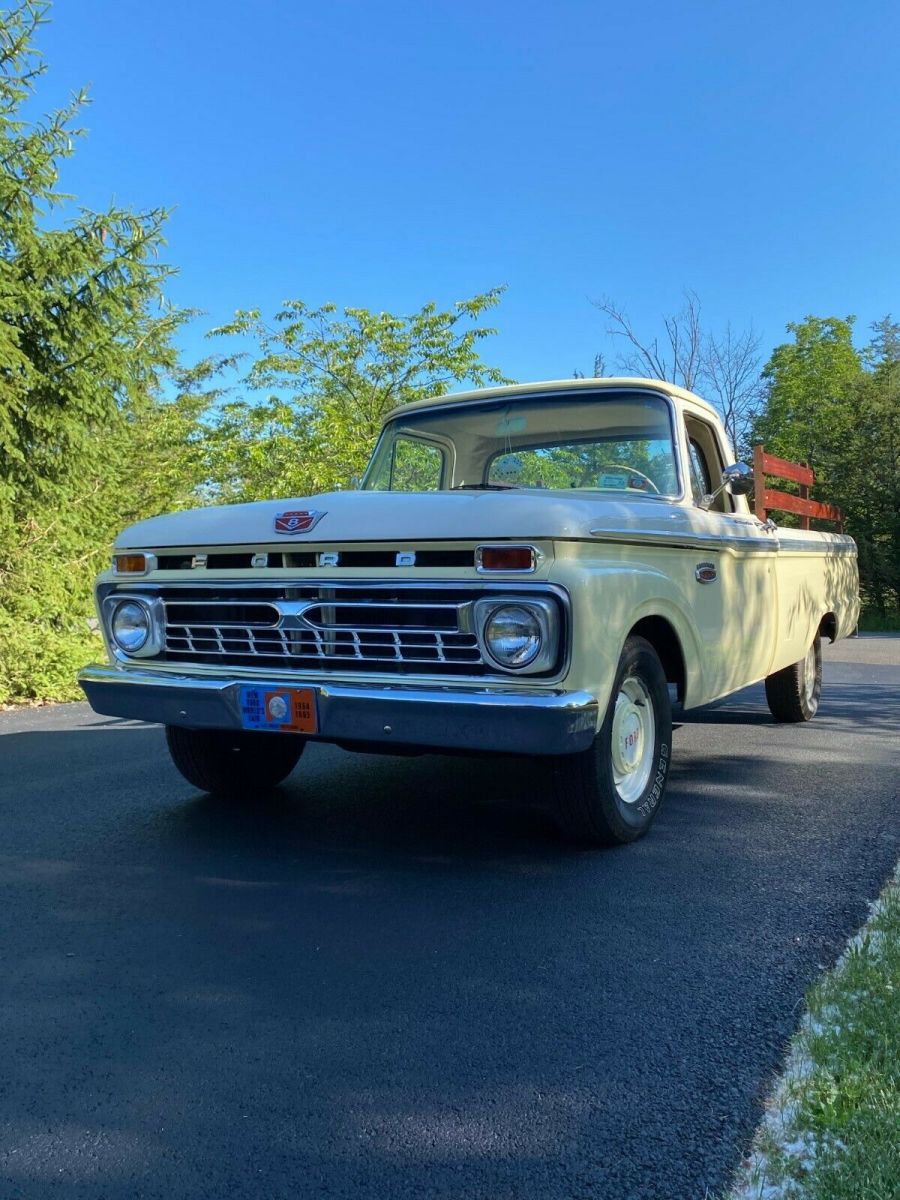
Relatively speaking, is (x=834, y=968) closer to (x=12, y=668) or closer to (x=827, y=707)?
(x=827, y=707)

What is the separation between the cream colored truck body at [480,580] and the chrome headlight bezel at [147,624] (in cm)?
2

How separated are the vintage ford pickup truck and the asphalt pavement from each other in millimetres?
475

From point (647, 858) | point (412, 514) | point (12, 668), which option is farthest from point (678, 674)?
point (12, 668)

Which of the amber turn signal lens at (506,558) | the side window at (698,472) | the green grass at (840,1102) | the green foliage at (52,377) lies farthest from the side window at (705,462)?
the green foliage at (52,377)

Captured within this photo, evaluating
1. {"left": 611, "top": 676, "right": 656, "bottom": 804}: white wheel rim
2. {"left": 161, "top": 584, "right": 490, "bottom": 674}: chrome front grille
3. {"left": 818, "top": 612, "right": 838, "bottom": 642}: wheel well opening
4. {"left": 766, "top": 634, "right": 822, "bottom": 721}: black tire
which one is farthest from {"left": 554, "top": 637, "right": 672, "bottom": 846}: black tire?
{"left": 818, "top": 612, "right": 838, "bottom": 642}: wheel well opening

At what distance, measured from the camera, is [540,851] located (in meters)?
3.77

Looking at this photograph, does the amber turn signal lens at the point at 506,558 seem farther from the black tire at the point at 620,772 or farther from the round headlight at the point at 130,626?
the round headlight at the point at 130,626

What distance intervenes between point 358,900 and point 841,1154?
1.82 meters

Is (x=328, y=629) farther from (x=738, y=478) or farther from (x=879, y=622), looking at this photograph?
(x=879, y=622)

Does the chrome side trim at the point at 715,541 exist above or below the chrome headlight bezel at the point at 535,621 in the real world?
above

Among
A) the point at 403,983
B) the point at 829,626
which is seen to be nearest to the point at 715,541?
the point at 403,983

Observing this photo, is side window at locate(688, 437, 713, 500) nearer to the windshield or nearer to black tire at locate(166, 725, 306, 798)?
the windshield

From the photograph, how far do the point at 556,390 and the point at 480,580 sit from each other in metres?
1.91

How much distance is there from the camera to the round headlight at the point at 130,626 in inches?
157
